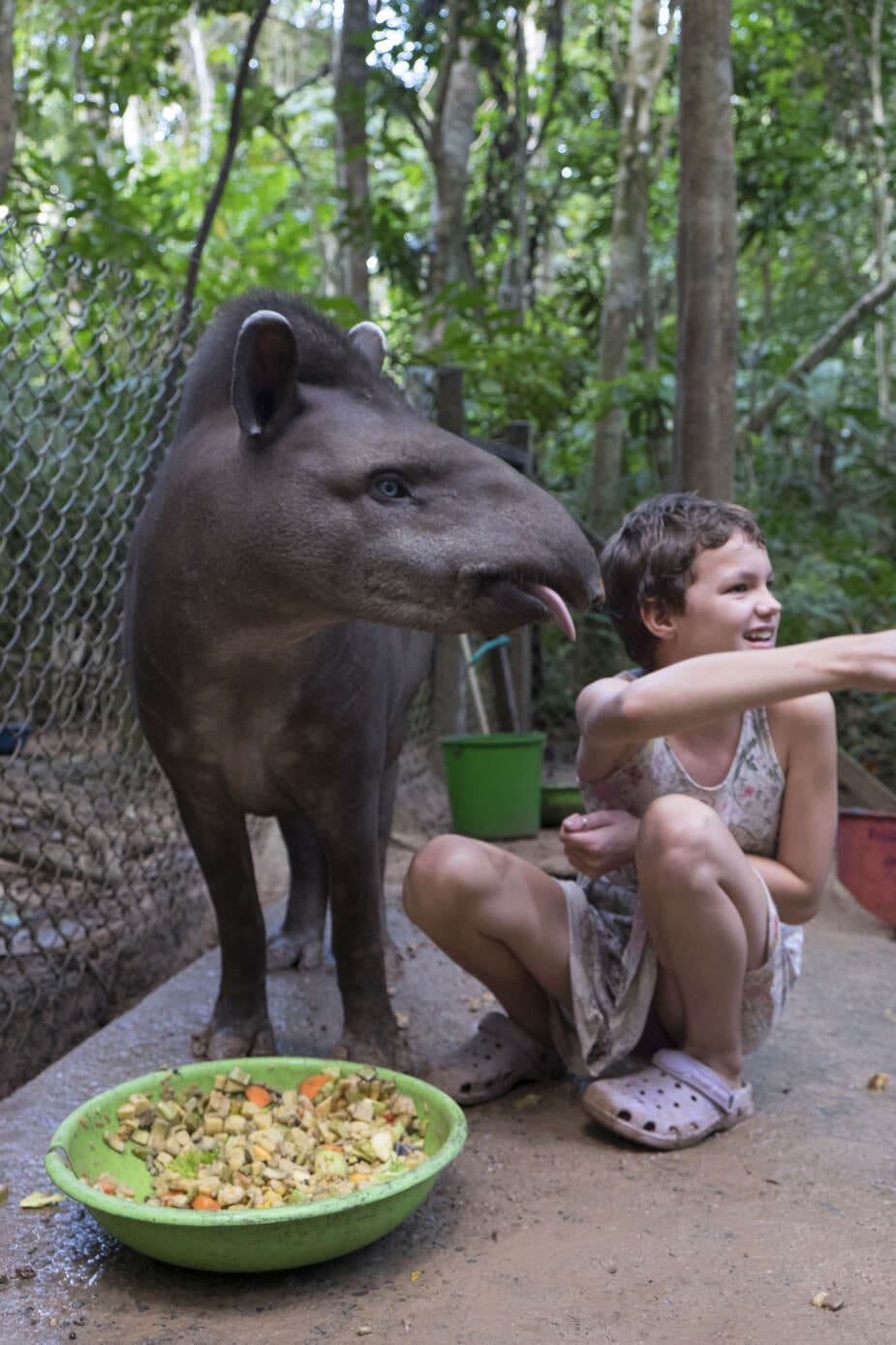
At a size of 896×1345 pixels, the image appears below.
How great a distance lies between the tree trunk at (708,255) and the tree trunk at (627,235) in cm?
288

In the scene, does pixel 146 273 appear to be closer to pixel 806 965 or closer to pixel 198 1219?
pixel 806 965

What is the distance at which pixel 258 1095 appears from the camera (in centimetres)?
220

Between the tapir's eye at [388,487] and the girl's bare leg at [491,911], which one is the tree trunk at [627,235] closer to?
the girl's bare leg at [491,911]

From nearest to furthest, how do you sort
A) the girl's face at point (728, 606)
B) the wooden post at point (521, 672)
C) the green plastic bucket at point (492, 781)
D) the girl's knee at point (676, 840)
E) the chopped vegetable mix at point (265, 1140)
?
the chopped vegetable mix at point (265, 1140), the girl's knee at point (676, 840), the girl's face at point (728, 606), the green plastic bucket at point (492, 781), the wooden post at point (521, 672)

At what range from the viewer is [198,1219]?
1658 millimetres

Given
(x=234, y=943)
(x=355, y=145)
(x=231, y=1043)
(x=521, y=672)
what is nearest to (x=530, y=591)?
(x=234, y=943)

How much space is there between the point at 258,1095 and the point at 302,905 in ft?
4.24

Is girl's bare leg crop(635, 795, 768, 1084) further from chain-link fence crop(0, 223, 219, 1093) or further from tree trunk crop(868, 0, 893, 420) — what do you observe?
tree trunk crop(868, 0, 893, 420)

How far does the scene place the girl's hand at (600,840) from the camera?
7.63ft

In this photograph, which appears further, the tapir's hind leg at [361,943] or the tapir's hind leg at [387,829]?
the tapir's hind leg at [387,829]

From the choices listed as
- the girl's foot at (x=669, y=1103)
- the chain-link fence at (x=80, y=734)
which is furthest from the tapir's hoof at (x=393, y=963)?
the girl's foot at (x=669, y=1103)

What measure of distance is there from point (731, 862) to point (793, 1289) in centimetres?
68

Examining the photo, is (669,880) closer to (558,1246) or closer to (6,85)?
(558,1246)

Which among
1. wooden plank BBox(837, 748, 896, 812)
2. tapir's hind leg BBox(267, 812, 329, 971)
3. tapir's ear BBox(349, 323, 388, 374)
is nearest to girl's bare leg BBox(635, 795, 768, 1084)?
tapir's ear BBox(349, 323, 388, 374)
